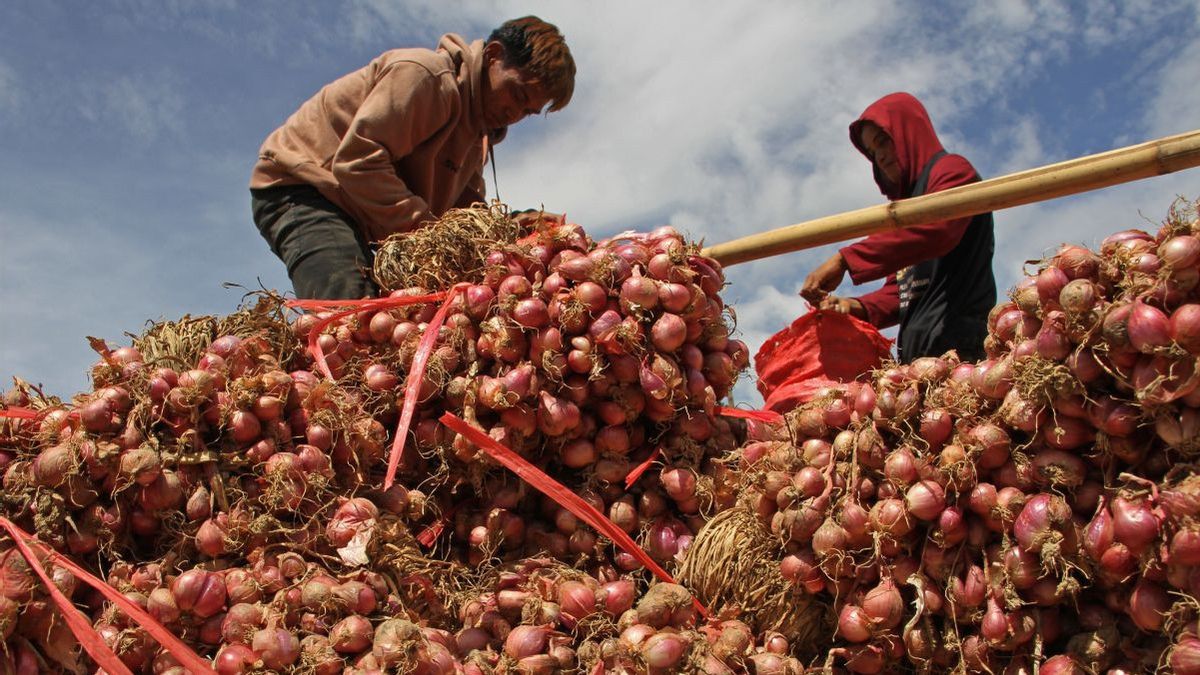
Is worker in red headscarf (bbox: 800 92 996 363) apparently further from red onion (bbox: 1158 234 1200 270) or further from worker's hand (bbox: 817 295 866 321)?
red onion (bbox: 1158 234 1200 270)

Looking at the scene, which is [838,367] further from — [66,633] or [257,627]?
[66,633]

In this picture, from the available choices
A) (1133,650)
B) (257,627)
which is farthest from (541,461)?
(1133,650)

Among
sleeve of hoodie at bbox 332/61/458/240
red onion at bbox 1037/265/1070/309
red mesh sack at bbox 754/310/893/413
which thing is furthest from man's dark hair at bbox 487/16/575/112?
red onion at bbox 1037/265/1070/309

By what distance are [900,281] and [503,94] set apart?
196 cm

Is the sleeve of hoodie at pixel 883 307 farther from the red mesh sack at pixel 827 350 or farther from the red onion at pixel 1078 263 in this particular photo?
the red onion at pixel 1078 263

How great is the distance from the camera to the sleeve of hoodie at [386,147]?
321cm

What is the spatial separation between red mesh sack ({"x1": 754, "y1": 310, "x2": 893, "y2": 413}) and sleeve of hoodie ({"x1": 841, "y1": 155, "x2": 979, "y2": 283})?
654mm

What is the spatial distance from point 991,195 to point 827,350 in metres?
0.85

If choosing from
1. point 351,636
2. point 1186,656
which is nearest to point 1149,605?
point 1186,656

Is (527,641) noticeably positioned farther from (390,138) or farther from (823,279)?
(823,279)

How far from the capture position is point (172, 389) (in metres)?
1.91

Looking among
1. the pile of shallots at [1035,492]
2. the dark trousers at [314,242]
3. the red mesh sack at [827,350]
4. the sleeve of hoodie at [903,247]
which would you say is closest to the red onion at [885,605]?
the pile of shallots at [1035,492]

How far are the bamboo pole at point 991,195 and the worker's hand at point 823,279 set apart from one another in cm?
97

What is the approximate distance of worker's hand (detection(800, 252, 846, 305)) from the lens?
3.80 m
